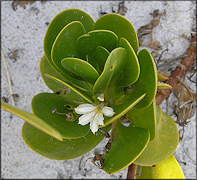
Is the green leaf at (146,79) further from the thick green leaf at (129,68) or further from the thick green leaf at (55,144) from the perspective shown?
the thick green leaf at (55,144)

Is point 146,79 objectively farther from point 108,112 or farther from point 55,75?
point 55,75

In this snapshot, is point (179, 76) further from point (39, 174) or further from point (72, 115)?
point (39, 174)

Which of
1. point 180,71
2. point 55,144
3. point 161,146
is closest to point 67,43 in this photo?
point 55,144

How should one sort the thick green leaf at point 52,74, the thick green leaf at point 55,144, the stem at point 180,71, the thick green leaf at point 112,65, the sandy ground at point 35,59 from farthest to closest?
the sandy ground at point 35,59 → the stem at point 180,71 → the thick green leaf at point 52,74 → the thick green leaf at point 55,144 → the thick green leaf at point 112,65

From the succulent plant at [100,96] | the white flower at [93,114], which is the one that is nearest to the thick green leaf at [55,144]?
the succulent plant at [100,96]

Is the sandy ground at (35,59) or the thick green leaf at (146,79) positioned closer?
the thick green leaf at (146,79)

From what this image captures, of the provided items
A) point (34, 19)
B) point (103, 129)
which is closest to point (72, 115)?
point (103, 129)

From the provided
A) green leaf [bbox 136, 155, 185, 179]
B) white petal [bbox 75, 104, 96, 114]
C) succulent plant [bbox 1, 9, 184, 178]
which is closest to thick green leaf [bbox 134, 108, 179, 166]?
succulent plant [bbox 1, 9, 184, 178]

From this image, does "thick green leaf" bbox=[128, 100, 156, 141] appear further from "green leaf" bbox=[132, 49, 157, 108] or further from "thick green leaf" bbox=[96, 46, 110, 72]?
"thick green leaf" bbox=[96, 46, 110, 72]
